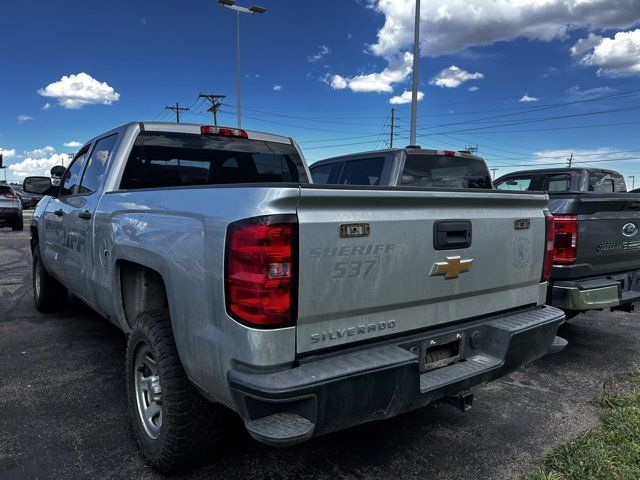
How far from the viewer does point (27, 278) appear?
8164 millimetres

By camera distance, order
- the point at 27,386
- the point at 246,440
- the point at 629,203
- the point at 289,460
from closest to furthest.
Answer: the point at 289,460
the point at 246,440
the point at 27,386
the point at 629,203

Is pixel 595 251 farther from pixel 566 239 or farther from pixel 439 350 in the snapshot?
pixel 439 350

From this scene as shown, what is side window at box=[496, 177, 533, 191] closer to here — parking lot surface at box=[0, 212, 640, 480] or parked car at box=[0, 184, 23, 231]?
parking lot surface at box=[0, 212, 640, 480]

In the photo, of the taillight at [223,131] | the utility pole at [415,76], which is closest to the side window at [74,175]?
the taillight at [223,131]

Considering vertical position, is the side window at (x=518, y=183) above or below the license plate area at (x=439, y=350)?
above

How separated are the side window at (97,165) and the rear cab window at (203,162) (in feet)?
0.92

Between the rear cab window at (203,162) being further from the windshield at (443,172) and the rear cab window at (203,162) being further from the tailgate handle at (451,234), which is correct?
the tailgate handle at (451,234)

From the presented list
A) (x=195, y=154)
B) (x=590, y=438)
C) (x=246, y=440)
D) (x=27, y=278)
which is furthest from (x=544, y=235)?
(x=27, y=278)

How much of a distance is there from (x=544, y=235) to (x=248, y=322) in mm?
2063

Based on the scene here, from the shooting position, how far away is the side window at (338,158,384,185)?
5711 millimetres

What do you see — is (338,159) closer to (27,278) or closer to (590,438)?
(590,438)

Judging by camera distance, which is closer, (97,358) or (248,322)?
(248,322)

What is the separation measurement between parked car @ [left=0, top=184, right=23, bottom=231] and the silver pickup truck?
1612 centimetres

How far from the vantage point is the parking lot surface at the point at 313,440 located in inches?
105
